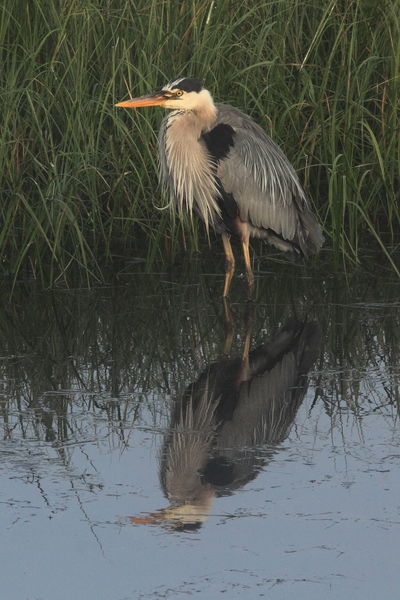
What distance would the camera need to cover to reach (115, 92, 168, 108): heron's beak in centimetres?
773

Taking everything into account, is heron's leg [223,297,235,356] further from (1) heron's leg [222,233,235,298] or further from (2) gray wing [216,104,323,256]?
(2) gray wing [216,104,323,256]

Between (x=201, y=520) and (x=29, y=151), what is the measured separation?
3.86m

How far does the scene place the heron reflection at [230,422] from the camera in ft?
15.5

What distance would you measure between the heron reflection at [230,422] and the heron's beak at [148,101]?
1590mm

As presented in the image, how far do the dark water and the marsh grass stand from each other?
19.0 inches

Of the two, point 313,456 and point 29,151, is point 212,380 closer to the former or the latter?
point 313,456

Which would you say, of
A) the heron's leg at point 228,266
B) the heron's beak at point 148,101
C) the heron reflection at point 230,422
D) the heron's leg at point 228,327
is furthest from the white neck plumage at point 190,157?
the heron reflection at point 230,422

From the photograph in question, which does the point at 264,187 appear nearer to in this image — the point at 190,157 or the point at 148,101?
the point at 190,157

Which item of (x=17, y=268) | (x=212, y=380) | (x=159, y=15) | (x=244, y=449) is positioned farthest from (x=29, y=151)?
(x=244, y=449)

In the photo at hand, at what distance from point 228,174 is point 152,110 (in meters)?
0.71

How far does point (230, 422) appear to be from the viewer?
5.55 m

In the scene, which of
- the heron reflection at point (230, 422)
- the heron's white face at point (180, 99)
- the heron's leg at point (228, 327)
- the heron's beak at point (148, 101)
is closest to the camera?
the heron reflection at point (230, 422)

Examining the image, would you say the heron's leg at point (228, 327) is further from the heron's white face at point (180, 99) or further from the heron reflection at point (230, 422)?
the heron's white face at point (180, 99)

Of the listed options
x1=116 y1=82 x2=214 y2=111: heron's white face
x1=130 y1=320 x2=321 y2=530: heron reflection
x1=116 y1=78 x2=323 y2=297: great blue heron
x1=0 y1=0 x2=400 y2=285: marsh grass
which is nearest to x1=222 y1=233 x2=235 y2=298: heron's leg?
x1=116 y1=78 x2=323 y2=297: great blue heron
